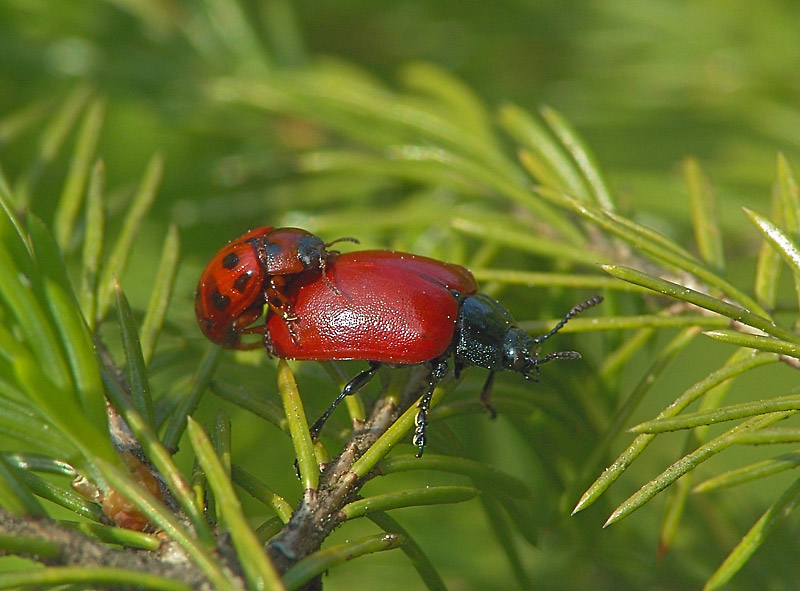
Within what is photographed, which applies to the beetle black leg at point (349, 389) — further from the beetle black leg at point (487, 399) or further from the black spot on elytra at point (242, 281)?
the black spot on elytra at point (242, 281)

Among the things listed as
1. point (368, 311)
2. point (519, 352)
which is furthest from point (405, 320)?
point (519, 352)

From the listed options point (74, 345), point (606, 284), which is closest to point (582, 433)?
point (606, 284)

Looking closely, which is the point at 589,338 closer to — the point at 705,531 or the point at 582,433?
the point at 705,531

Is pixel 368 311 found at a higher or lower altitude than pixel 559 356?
higher

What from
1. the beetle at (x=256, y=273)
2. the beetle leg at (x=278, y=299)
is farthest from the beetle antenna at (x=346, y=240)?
the beetle leg at (x=278, y=299)

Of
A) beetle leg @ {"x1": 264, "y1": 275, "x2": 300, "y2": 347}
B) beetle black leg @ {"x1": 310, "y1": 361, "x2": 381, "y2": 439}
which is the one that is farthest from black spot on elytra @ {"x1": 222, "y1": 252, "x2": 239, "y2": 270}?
beetle black leg @ {"x1": 310, "y1": 361, "x2": 381, "y2": 439}

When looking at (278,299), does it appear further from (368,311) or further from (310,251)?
(368,311)

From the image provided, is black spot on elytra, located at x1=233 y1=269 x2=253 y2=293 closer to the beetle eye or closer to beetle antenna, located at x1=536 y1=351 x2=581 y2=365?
the beetle eye
